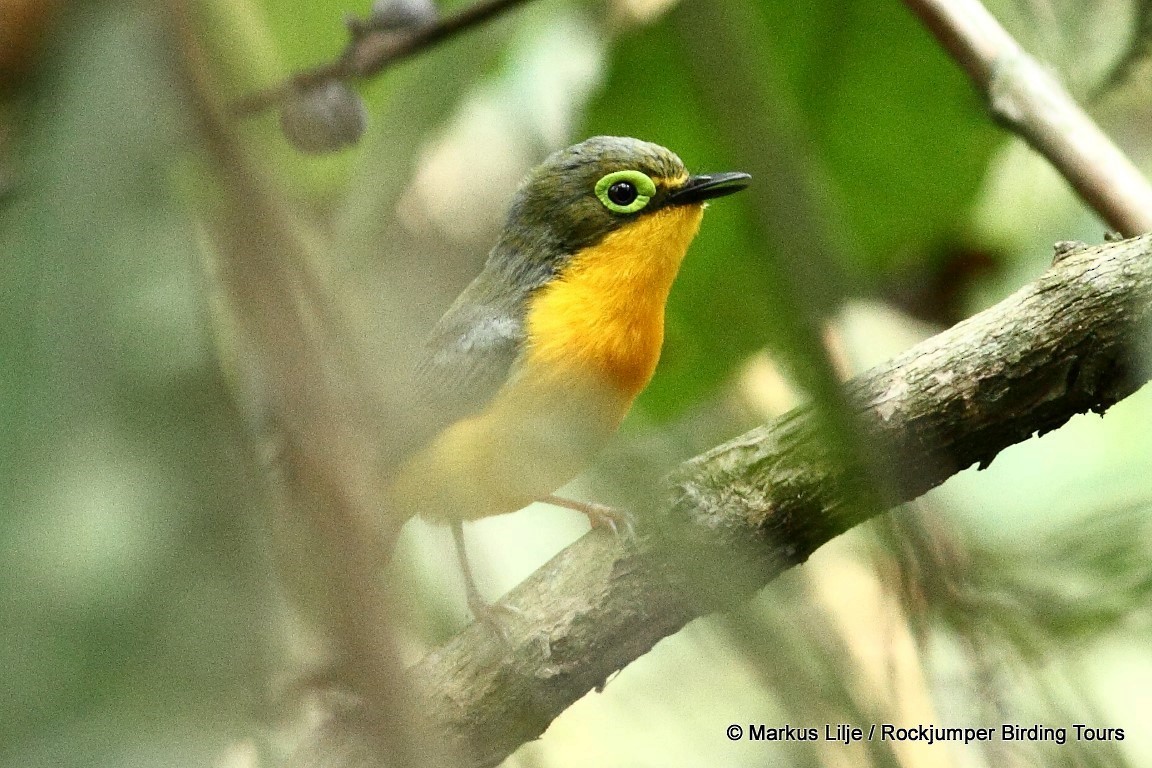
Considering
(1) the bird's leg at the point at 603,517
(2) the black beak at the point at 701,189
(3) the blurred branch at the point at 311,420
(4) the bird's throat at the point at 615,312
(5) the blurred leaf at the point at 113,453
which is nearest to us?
(3) the blurred branch at the point at 311,420

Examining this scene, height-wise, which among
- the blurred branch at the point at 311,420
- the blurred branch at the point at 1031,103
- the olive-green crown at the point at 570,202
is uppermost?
the olive-green crown at the point at 570,202

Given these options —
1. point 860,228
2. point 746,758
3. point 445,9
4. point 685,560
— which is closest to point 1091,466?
point 860,228

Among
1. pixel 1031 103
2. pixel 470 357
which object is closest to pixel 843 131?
pixel 1031 103

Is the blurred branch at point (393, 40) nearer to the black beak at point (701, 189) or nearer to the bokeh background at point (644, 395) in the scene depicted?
the bokeh background at point (644, 395)

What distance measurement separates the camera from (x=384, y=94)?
145 inches

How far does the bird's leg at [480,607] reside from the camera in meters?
2.78

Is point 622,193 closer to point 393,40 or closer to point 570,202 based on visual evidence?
point 570,202

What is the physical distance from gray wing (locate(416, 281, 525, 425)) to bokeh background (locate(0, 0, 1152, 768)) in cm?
15

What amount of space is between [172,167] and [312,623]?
0.46 metres

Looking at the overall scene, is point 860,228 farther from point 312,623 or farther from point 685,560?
point 312,623

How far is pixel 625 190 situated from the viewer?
11.7 ft

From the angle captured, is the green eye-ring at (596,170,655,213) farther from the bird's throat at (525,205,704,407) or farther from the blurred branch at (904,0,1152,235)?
the blurred branch at (904,0,1152,235)

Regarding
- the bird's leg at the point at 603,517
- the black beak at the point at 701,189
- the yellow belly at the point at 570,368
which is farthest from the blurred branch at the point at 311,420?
the black beak at the point at 701,189

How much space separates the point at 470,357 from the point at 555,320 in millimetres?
277
